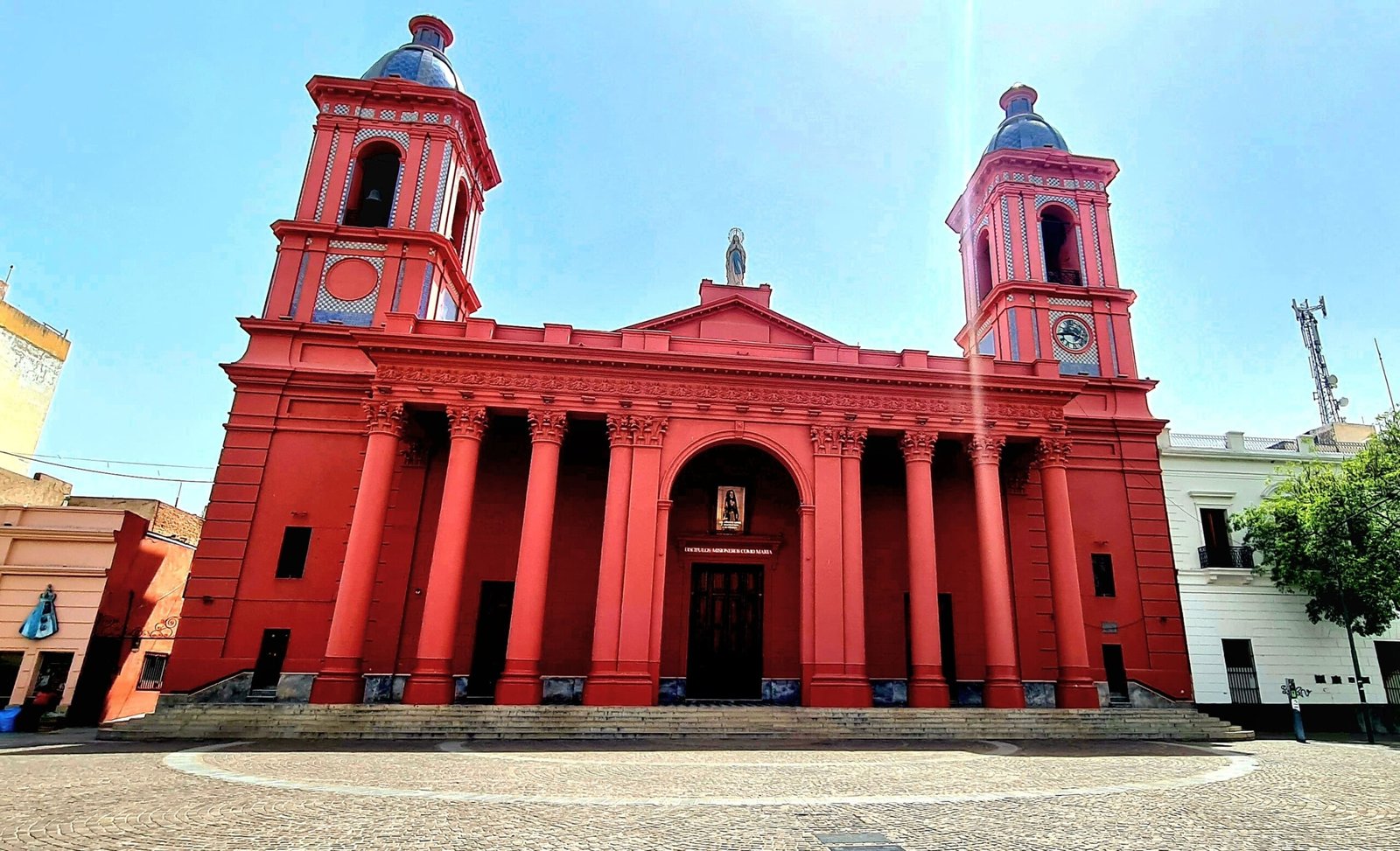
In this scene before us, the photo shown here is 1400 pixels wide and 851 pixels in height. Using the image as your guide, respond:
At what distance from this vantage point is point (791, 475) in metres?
19.8

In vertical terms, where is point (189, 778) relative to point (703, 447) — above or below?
below

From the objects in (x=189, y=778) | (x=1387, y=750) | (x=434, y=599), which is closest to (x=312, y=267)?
(x=434, y=599)

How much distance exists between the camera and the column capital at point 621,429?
19.3 meters

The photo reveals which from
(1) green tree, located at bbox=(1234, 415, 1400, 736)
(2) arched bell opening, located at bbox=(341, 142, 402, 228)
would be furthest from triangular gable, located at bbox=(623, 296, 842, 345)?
(1) green tree, located at bbox=(1234, 415, 1400, 736)

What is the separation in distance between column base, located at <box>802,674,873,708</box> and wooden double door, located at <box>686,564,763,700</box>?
11.8 feet

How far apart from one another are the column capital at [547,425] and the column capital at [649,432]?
76.1 inches

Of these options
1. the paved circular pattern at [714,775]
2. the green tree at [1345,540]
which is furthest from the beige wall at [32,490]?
the green tree at [1345,540]

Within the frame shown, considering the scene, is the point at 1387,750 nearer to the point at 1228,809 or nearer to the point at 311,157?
the point at 1228,809

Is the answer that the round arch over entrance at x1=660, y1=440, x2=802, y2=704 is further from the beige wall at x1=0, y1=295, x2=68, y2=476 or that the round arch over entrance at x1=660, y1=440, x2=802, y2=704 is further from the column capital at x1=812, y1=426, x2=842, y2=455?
the beige wall at x1=0, y1=295, x2=68, y2=476

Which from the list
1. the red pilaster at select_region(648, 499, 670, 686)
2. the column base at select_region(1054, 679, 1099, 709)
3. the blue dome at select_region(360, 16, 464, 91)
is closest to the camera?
the red pilaster at select_region(648, 499, 670, 686)

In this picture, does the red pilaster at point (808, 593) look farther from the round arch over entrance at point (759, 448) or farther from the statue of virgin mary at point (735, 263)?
the statue of virgin mary at point (735, 263)

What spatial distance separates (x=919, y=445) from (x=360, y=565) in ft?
47.0

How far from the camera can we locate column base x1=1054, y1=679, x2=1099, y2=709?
60.3 ft

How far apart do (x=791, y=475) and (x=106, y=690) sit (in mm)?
19025
